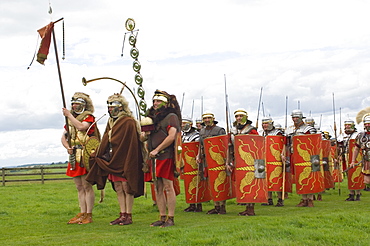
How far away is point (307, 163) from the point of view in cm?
1155

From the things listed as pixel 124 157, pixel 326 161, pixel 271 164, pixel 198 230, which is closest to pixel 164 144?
pixel 124 157

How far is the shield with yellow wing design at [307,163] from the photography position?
11.5 metres

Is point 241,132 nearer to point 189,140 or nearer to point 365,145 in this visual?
point 189,140

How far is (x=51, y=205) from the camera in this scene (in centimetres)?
1287

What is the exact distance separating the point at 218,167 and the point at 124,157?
6.82ft

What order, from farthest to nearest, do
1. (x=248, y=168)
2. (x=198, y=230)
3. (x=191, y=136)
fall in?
(x=191, y=136)
(x=248, y=168)
(x=198, y=230)

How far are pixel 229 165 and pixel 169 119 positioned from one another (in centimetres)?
216

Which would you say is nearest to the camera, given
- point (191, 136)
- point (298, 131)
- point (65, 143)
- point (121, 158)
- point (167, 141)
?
point (167, 141)

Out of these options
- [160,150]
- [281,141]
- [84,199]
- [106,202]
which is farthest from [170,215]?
[106,202]

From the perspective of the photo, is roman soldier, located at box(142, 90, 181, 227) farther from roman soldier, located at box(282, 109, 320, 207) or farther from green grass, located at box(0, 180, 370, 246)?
roman soldier, located at box(282, 109, 320, 207)

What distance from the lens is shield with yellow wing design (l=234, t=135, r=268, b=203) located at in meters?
9.70

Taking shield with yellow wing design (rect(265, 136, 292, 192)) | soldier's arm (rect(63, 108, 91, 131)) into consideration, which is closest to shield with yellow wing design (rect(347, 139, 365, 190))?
shield with yellow wing design (rect(265, 136, 292, 192))

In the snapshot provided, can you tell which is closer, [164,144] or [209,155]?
[164,144]

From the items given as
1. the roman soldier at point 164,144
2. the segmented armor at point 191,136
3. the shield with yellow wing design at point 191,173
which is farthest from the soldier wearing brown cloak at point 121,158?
the segmented armor at point 191,136
